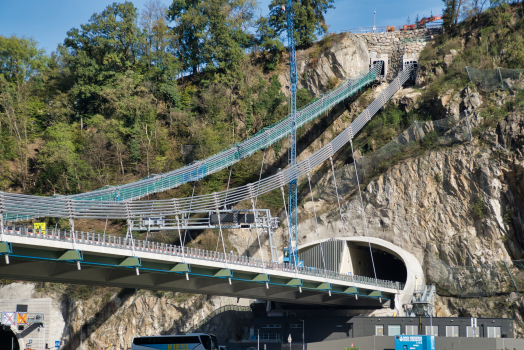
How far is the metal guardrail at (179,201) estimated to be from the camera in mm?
41750

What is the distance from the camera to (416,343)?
158 feet

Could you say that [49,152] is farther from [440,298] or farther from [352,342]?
[440,298]

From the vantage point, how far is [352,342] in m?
51.9

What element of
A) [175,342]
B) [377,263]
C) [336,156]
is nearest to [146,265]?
[175,342]

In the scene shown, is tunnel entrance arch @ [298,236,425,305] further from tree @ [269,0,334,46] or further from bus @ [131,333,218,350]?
tree @ [269,0,334,46]

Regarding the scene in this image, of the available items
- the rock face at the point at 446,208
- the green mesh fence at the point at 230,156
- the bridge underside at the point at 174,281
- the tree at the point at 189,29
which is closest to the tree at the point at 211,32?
the tree at the point at 189,29

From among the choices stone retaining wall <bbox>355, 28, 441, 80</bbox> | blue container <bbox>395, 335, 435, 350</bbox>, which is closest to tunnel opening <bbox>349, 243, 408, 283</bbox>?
blue container <bbox>395, 335, 435, 350</bbox>

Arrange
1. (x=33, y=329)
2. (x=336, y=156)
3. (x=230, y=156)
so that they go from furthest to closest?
(x=336, y=156), (x=230, y=156), (x=33, y=329)

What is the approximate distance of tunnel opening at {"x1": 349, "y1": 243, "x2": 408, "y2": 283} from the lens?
6700 centimetres

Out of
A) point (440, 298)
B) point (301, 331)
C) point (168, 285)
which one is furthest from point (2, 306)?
point (440, 298)

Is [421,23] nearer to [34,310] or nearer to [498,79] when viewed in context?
[498,79]

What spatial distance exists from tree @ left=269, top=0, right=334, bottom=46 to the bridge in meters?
30.6

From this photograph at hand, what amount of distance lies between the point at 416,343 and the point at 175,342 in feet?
66.5

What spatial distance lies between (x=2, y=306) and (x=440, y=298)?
161 ft
